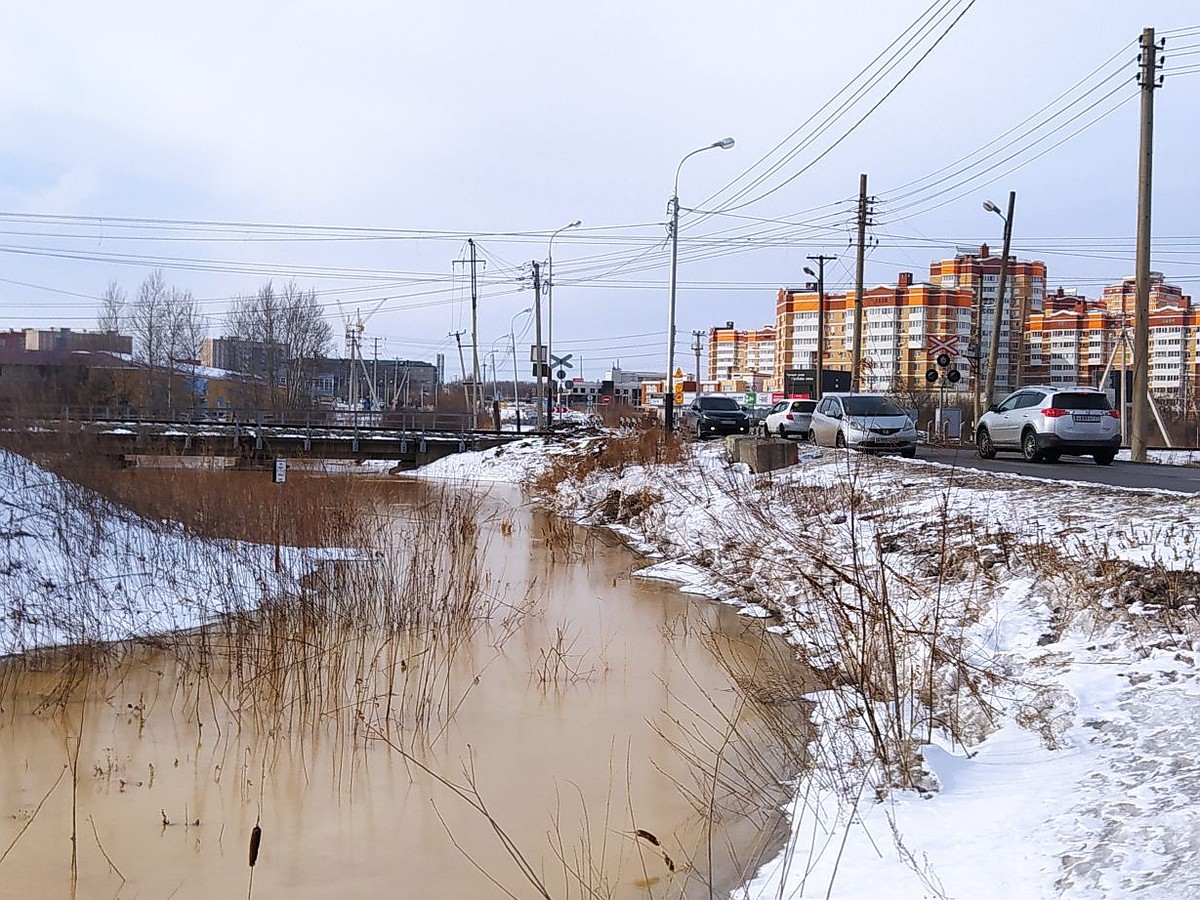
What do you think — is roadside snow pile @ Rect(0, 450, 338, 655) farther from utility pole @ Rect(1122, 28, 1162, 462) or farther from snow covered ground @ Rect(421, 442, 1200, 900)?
utility pole @ Rect(1122, 28, 1162, 462)

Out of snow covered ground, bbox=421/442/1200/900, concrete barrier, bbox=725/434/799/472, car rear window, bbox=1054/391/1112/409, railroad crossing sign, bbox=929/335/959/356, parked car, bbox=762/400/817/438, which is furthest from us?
parked car, bbox=762/400/817/438

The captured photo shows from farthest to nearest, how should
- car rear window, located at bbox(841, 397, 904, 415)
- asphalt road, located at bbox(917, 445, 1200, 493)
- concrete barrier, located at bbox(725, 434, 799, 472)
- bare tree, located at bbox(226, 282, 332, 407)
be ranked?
bare tree, located at bbox(226, 282, 332, 407) < car rear window, located at bbox(841, 397, 904, 415) < concrete barrier, located at bbox(725, 434, 799, 472) < asphalt road, located at bbox(917, 445, 1200, 493)

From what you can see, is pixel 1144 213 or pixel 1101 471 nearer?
pixel 1101 471

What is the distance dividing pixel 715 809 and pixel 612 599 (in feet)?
28.2

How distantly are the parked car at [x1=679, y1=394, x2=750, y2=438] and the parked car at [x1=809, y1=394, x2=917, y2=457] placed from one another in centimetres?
1278

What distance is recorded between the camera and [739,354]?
154 metres

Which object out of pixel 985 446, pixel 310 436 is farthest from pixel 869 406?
pixel 310 436

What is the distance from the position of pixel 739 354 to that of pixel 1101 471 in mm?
134256

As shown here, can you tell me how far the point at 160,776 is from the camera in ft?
27.0

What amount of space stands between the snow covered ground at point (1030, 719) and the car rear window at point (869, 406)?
460 inches

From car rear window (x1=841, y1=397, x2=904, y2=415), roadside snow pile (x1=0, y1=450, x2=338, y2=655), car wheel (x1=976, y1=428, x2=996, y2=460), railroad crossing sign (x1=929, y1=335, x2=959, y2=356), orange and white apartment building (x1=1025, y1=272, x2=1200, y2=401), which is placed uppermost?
orange and white apartment building (x1=1025, y1=272, x2=1200, y2=401)

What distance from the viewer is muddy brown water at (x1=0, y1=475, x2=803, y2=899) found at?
21.6 ft

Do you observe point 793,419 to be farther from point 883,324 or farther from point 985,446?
point 883,324

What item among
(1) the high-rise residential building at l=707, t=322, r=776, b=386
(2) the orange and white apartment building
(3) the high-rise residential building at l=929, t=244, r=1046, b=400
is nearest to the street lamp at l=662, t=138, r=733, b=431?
(3) the high-rise residential building at l=929, t=244, r=1046, b=400
